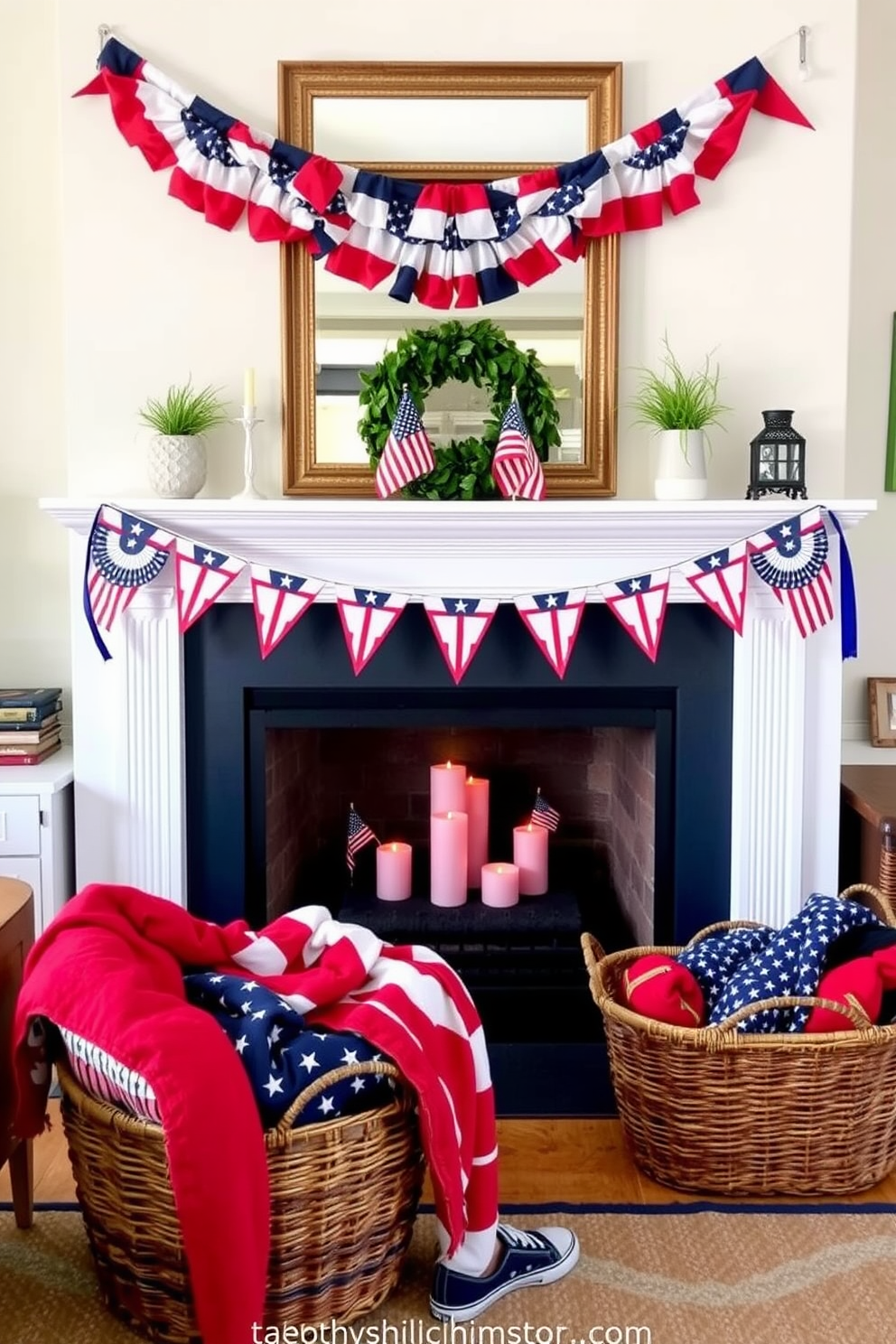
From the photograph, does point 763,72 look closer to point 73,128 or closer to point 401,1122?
point 73,128

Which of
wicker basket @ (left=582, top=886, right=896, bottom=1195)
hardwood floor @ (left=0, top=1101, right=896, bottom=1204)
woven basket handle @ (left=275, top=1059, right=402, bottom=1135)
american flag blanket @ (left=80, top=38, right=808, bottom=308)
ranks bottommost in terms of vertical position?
hardwood floor @ (left=0, top=1101, right=896, bottom=1204)

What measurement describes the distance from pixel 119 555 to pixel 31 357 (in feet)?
2.88

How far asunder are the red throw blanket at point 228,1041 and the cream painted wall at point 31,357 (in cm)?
137

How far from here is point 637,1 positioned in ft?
8.87

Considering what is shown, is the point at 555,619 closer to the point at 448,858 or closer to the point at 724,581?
the point at 724,581

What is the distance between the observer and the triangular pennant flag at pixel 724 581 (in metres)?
2.63

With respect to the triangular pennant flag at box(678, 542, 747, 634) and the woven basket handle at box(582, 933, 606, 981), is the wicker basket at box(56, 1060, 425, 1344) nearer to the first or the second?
the woven basket handle at box(582, 933, 606, 981)

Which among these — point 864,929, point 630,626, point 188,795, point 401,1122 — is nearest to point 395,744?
point 188,795

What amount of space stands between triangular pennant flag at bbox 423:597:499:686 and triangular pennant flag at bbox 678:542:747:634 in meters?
0.44

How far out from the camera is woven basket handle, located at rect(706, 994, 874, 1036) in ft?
7.15

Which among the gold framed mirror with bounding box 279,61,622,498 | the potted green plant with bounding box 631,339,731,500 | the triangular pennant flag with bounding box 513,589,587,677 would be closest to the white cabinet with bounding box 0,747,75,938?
the gold framed mirror with bounding box 279,61,622,498

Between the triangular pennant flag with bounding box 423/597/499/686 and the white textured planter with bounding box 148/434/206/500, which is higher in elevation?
the white textured planter with bounding box 148/434/206/500

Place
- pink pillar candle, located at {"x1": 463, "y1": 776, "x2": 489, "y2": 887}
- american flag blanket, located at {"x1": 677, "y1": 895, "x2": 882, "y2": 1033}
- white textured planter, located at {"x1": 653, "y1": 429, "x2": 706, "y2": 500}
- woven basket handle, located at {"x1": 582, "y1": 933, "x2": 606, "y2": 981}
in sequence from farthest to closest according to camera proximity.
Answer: pink pillar candle, located at {"x1": 463, "y1": 776, "x2": 489, "y2": 887}, white textured planter, located at {"x1": 653, "y1": 429, "x2": 706, "y2": 500}, woven basket handle, located at {"x1": 582, "y1": 933, "x2": 606, "y2": 981}, american flag blanket, located at {"x1": 677, "y1": 895, "x2": 882, "y2": 1033}

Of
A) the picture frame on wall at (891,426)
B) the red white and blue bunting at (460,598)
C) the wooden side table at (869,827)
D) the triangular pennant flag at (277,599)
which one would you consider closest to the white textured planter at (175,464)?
the red white and blue bunting at (460,598)
